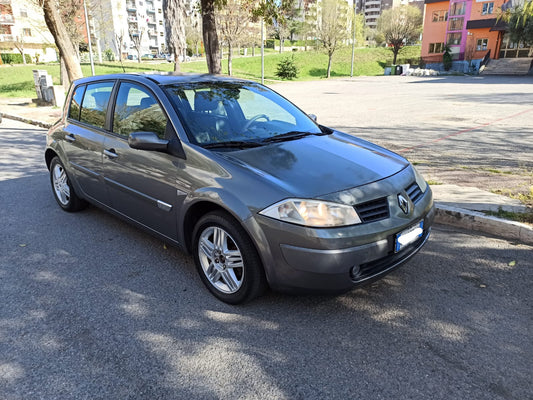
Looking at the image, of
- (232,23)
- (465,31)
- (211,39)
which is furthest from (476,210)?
(465,31)

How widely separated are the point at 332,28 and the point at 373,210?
46383mm

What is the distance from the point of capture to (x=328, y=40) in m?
45.2

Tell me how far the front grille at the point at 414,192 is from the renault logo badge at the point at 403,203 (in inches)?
5.4

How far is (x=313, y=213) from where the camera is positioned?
2.60m

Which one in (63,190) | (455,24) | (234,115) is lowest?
(63,190)

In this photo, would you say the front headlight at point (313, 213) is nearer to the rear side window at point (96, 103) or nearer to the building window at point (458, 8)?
the rear side window at point (96, 103)

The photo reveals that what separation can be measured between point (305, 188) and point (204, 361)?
4.19 ft

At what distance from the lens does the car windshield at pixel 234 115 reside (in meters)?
3.36

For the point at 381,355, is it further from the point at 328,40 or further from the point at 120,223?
the point at 328,40

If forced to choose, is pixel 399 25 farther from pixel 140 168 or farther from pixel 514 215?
pixel 140 168

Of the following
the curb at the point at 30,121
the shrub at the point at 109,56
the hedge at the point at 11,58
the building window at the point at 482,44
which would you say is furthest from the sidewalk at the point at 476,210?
the shrub at the point at 109,56

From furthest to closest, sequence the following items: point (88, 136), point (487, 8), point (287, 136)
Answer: point (487, 8), point (88, 136), point (287, 136)

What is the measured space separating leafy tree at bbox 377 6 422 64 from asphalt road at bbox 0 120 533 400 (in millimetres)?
61803

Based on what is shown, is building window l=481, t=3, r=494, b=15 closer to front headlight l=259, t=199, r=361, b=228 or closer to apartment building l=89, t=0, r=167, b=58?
apartment building l=89, t=0, r=167, b=58
